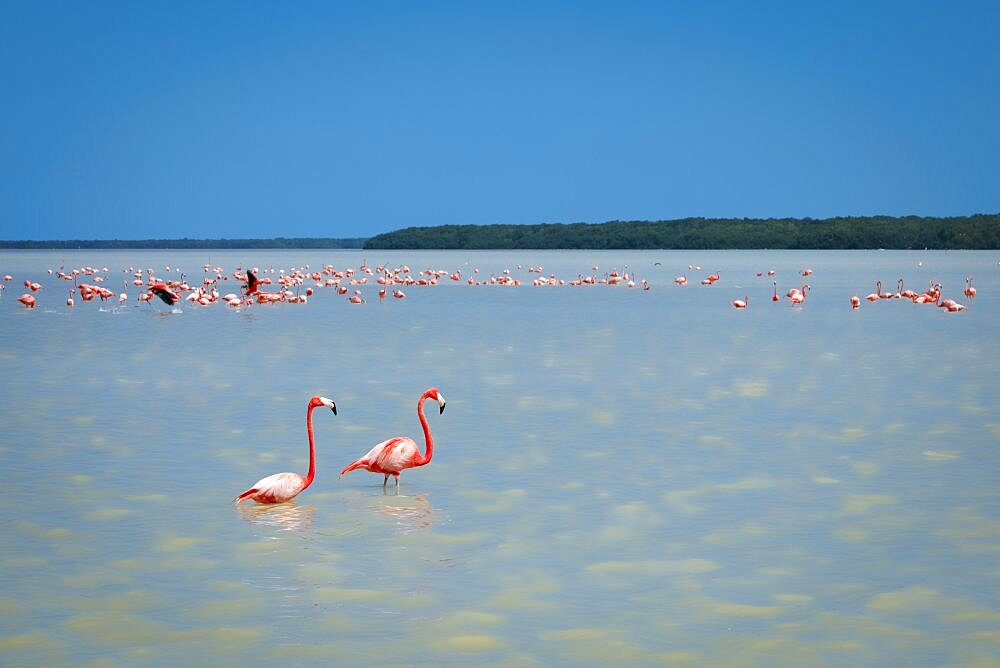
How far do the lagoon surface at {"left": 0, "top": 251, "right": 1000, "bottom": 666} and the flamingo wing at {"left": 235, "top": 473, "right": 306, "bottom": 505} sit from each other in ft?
0.43

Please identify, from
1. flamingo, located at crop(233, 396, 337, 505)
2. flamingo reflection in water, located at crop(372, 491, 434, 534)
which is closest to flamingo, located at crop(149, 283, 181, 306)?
flamingo reflection in water, located at crop(372, 491, 434, 534)

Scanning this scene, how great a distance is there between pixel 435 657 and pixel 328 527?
2.79 meters

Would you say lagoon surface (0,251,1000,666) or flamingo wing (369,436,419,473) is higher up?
flamingo wing (369,436,419,473)

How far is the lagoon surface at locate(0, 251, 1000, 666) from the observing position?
6.48 meters

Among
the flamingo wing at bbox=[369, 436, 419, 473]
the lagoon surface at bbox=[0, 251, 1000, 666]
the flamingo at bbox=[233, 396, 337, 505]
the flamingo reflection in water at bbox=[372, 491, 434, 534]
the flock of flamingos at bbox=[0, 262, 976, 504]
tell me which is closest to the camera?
the lagoon surface at bbox=[0, 251, 1000, 666]

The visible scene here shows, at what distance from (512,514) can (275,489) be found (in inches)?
67.3

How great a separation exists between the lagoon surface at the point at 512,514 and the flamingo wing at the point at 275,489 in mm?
131

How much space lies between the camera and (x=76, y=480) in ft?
33.4

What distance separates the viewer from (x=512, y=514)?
903 centimetres

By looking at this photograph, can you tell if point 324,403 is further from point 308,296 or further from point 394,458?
point 308,296

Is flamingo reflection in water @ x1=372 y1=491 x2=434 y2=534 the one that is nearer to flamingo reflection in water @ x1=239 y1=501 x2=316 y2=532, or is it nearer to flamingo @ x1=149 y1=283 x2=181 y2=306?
flamingo reflection in water @ x1=239 y1=501 x2=316 y2=532

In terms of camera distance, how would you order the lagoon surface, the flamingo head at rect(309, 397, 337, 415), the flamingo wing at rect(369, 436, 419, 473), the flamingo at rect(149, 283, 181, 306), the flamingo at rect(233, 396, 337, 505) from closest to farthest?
the lagoon surface
the flamingo at rect(233, 396, 337, 505)
the flamingo head at rect(309, 397, 337, 415)
the flamingo wing at rect(369, 436, 419, 473)
the flamingo at rect(149, 283, 181, 306)

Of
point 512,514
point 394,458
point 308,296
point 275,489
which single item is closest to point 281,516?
point 275,489

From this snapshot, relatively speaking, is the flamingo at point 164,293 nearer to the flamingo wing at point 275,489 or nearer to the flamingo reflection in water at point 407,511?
the flamingo reflection in water at point 407,511
